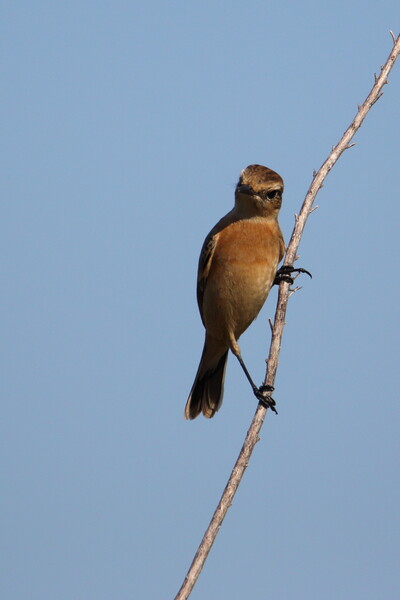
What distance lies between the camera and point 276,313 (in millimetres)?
7625

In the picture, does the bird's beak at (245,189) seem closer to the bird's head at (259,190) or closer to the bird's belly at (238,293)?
the bird's head at (259,190)

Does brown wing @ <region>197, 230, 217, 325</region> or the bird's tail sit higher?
brown wing @ <region>197, 230, 217, 325</region>

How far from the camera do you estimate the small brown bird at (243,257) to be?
28.8 ft

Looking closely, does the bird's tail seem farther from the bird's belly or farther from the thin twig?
the thin twig

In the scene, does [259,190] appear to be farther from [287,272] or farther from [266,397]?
[266,397]

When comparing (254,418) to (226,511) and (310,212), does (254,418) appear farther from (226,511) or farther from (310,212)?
(310,212)

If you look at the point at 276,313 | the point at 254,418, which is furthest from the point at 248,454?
the point at 276,313

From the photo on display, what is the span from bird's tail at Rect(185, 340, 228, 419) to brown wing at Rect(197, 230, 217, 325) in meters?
0.99

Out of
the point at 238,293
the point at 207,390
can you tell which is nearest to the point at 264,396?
the point at 238,293

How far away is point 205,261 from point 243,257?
0.50 metres

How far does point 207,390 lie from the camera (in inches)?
401

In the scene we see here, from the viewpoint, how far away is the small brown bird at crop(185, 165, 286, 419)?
877 cm

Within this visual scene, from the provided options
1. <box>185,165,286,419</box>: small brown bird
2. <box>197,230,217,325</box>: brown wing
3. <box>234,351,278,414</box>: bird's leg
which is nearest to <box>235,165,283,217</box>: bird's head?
<box>185,165,286,419</box>: small brown bird

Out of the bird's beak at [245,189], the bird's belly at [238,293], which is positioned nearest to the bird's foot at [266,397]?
the bird's belly at [238,293]
